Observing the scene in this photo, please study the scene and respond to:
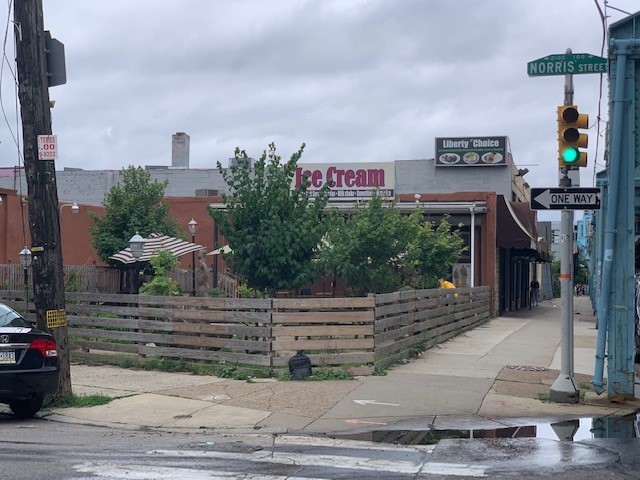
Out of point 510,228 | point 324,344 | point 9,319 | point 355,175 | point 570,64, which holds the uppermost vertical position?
point 355,175

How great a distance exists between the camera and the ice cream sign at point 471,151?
4138 cm

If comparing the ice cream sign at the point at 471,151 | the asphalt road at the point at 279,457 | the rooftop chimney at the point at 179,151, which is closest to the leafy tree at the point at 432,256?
the asphalt road at the point at 279,457

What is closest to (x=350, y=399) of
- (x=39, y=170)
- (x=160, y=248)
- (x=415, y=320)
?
(x=39, y=170)

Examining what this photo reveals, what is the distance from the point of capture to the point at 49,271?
1059cm

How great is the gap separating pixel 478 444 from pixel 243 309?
5655 millimetres

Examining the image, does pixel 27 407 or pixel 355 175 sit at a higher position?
pixel 355 175

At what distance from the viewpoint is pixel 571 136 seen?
1074cm

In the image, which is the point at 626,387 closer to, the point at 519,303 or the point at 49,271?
the point at 49,271

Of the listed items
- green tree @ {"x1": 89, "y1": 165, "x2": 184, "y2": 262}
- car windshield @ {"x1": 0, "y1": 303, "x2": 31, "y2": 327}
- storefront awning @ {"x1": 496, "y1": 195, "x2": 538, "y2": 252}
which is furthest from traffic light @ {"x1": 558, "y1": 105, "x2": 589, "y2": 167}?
green tree @ {"x1": 89, "y1": 165, "x2": 184, "y2": 262}

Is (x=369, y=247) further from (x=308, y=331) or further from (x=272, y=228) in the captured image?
(x=308, y=331)

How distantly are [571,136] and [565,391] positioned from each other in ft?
11.3

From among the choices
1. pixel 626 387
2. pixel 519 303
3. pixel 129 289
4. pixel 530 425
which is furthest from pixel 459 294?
pixel 519 303

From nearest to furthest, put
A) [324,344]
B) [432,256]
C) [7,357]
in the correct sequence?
[7,357] < [324,344] < [432,256]

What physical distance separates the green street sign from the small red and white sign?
6.56 m
